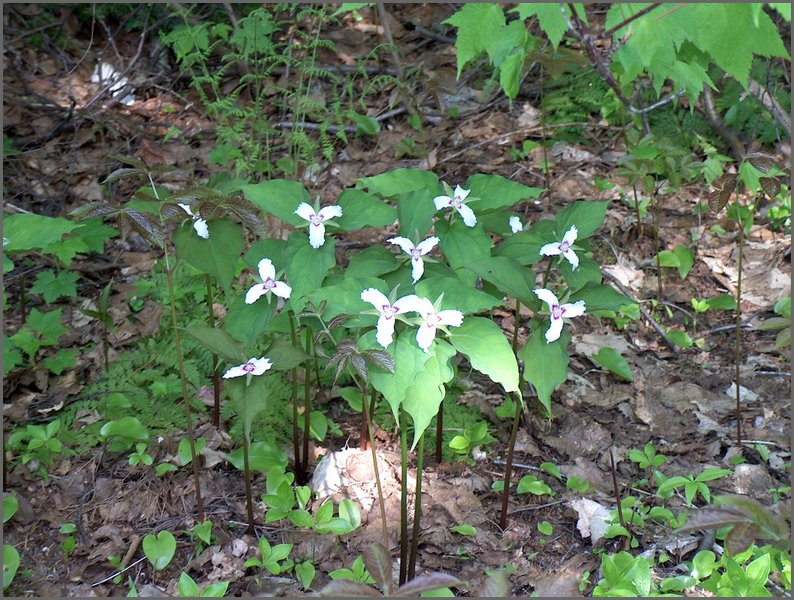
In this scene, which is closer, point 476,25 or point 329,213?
point 476,25

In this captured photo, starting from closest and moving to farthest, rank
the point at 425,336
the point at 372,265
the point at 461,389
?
the point at 425,336, the point at 372,265, the point at 461,389

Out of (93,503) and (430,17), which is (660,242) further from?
(93,503)

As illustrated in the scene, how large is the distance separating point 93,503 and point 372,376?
131cm

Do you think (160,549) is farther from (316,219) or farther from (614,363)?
(614,363)

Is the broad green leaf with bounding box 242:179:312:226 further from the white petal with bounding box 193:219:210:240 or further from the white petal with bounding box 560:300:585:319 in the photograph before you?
the white petal with bounding box 560:300:585:319

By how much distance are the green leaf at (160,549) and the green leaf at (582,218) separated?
5.02 feet

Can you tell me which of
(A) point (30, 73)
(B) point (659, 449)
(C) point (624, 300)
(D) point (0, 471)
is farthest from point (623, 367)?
(A) point (30, 73)

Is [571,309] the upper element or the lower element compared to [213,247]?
lower

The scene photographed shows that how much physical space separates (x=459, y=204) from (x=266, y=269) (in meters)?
0.61

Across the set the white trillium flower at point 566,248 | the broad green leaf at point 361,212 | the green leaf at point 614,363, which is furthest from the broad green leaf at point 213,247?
the green leaf at point 614,363

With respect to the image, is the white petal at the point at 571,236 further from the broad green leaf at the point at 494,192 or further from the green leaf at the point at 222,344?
the green leaf at the point at 222,344

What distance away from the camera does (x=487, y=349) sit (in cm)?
194

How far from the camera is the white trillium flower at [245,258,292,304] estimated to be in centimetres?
222

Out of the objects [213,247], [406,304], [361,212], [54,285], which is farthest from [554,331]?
[54,285]
